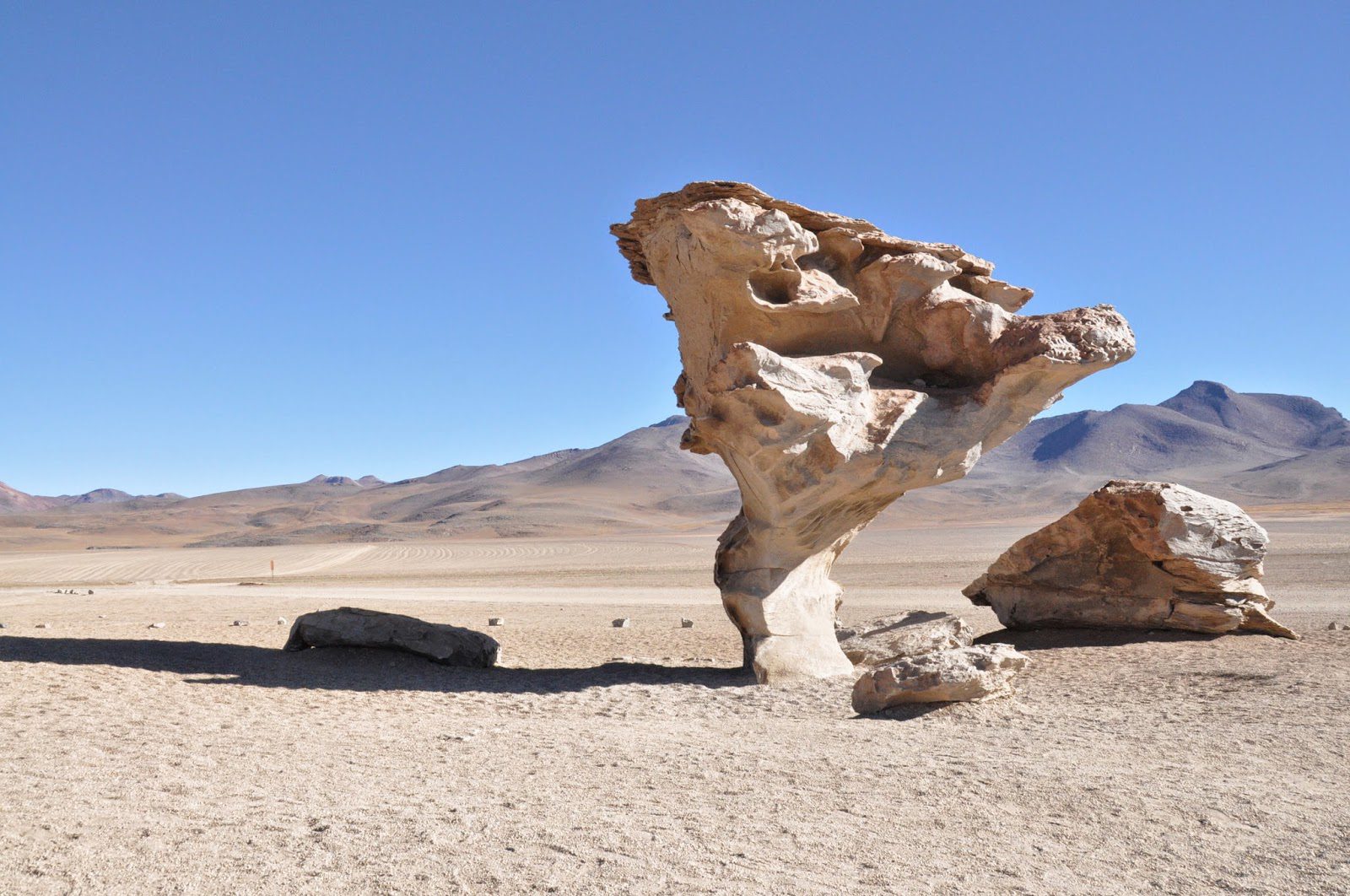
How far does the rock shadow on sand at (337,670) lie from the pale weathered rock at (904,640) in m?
1.56

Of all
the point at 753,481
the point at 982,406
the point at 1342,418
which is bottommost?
the point at 753,481

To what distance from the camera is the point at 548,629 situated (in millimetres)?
17109

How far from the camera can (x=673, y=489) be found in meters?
137

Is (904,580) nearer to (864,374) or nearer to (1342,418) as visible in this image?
(864,374)

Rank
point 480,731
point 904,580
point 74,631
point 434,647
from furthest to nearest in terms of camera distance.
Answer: point 904,580 → point 74,631 → point 434,647 → point 480,731

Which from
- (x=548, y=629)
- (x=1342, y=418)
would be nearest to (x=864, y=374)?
(x=548, y=629)

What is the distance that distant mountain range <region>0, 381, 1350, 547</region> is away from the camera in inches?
3789

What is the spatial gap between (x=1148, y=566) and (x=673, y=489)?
124m

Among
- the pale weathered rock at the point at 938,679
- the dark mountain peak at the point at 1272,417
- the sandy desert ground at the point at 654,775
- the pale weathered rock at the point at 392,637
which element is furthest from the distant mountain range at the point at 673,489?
the pale weathered rock at the point at 938,679

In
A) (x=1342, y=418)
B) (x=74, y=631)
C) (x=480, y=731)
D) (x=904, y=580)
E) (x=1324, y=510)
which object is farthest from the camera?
(x=1342, y=418)

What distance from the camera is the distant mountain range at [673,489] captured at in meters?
96.2

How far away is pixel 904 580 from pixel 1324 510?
192ft

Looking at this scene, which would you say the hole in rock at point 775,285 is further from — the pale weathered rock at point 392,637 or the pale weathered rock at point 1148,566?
the pale weathered rock at point 392,637

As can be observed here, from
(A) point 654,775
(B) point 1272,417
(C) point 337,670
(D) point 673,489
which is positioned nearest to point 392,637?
(C) point 337,670
